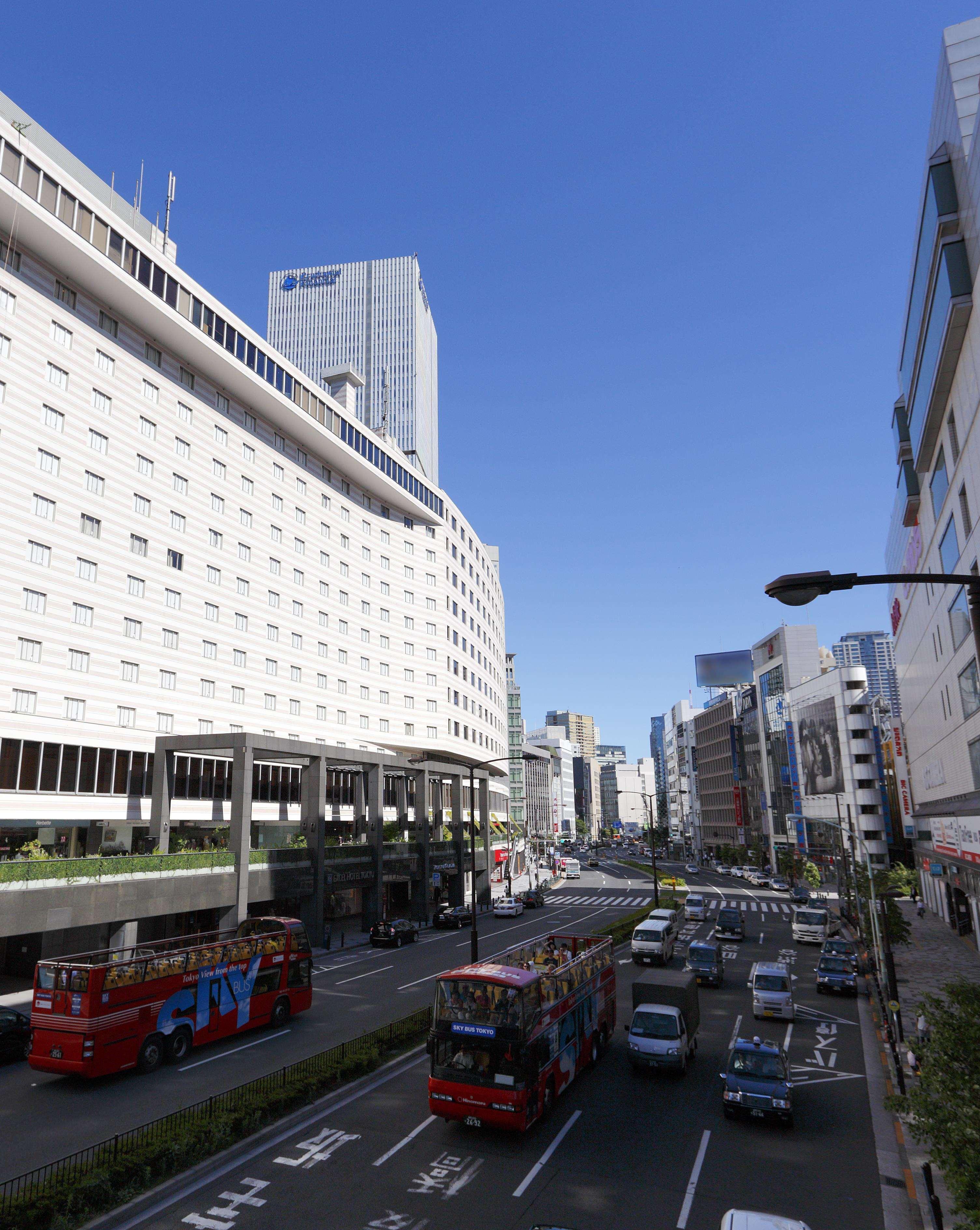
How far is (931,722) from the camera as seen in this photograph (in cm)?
4953

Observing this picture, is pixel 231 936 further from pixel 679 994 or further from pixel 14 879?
pixel 679 994

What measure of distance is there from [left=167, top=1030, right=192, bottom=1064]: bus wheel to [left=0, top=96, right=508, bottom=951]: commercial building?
38.3ft

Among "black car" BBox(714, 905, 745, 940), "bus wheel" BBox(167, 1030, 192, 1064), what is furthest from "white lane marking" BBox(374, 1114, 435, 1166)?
"black car" BBox(714, 905, 745, 940)

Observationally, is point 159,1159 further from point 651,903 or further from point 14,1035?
point 651,903

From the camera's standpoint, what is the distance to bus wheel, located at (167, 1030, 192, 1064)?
2388 centimetres

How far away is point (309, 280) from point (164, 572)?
15949cm

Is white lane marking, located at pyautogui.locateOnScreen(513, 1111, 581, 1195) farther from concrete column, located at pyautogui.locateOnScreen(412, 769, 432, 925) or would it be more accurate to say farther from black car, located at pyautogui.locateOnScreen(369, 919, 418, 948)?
concrete column, located at pyautogui.locateOnScreen(412, 769, 432, 925)

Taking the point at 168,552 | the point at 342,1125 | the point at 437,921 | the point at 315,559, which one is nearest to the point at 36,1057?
the point at 342,1125

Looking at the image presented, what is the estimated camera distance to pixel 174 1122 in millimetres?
17125

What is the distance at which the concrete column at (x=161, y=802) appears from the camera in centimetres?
4606

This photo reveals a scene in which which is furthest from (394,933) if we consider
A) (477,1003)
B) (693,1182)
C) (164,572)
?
(693,1182)

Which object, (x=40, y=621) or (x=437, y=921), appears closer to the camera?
(x=40, y=621)

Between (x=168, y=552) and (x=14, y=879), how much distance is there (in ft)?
80.9

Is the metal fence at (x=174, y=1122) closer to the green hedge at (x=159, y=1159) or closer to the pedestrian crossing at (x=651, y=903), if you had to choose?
the green hedge at (x=159, y=1159)
